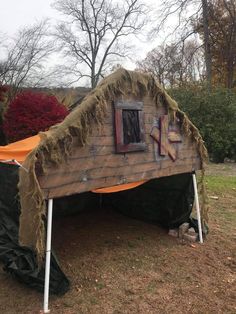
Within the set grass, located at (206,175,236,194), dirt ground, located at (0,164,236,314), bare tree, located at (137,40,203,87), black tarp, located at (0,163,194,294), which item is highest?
bare tree, located at (137,40,203,87)

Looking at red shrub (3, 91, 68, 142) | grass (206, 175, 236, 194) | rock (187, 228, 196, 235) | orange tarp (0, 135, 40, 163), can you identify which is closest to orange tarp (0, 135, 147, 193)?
orange tarp (0, 135, 40, 163)

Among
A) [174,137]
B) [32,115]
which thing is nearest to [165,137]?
[174,137]

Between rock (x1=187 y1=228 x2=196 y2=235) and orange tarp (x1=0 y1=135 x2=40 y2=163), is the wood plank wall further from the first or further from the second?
rock (x1=187 y1=228 x2=196 y2=235)

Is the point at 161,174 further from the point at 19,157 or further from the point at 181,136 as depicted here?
the point at 19,157

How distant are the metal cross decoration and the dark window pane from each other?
30cm

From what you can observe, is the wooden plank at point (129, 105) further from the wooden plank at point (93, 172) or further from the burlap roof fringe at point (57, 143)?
the wooden plank at point (93, 172)

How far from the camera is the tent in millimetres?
3105

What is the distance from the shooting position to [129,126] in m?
3.86

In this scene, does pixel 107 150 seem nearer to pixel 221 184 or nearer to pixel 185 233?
pixel 185 233

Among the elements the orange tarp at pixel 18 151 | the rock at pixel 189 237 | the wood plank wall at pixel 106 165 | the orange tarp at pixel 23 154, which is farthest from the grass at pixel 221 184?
the orange tarp at pixel 18 151

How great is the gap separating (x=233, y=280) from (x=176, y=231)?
139 centimetres

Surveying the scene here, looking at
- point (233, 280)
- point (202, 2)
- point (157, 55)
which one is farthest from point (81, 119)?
point (157, 55)

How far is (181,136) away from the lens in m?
4.67

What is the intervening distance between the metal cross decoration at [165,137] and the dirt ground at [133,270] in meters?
1.34
